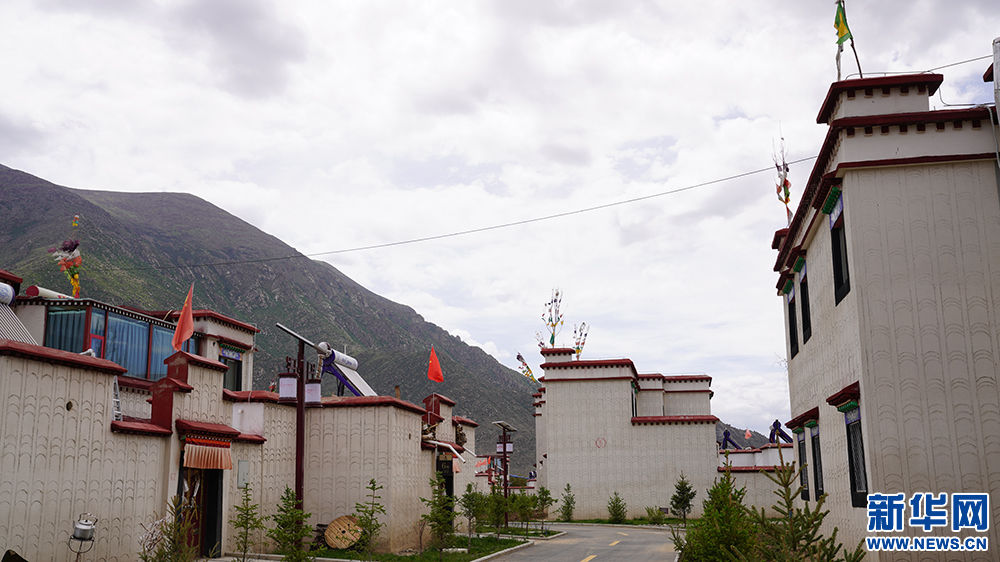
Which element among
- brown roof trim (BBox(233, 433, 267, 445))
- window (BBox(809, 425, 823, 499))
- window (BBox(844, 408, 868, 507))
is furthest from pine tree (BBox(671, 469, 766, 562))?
brown roof trim (BBox(233, 433, 267, 445))

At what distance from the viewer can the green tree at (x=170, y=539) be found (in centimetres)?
1254

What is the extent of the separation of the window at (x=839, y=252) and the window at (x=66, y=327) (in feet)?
60.5

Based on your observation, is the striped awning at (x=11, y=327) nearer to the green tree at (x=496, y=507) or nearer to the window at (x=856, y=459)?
the green tree at (x=496, y=507)

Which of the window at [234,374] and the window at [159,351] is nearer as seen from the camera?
the window at [159,351]

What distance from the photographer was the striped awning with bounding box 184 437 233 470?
53.6 feet

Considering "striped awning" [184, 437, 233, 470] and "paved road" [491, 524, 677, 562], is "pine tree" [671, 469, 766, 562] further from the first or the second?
"striped awning" [184, 437, 233, 470]

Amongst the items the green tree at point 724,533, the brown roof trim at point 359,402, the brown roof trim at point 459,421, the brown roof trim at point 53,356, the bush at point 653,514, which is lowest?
the bush at point 653,514

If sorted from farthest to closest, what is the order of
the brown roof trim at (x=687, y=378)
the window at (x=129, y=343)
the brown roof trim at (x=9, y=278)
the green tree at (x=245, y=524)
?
the brown roof trim at (x=687, y=378) < the window at (x=129, y=343) < the brown roof trim at (x=9, y=278) < the green tree at (x=245, y=524)

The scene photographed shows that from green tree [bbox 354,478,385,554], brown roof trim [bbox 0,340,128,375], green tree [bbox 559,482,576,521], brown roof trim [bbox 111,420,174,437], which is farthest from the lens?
green tree [bbox 559,482,576,521]

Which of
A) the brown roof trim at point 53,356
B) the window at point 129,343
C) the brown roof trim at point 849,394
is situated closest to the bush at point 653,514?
the brown roof trim at point 849,394

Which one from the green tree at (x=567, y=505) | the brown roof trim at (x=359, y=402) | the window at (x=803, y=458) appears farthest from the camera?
the green tree at (x=567, y=505)

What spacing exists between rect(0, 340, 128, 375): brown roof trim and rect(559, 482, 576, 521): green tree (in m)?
29.4

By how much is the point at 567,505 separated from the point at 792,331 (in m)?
20.7

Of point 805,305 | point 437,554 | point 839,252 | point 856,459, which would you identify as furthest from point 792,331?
point 437,554
